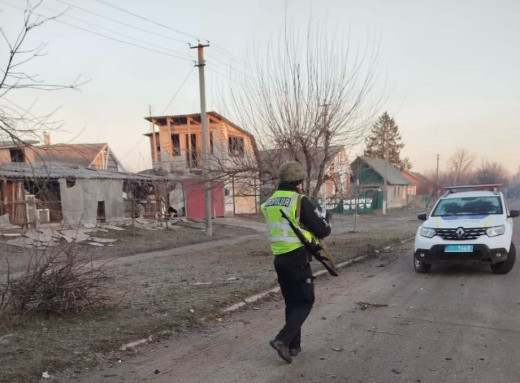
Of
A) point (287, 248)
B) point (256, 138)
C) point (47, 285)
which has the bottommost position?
point (47, 285)

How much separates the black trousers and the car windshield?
20.3 feet

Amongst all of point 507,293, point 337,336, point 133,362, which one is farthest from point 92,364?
point 507,293

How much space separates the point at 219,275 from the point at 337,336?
4.19 meters

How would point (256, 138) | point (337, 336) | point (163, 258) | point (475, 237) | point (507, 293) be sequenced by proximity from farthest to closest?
point (163, 258) < point (256, 138) < point (475, 237) < point (507, 293) < point (337, 336)

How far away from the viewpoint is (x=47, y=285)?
5258mm

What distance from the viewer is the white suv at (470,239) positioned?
26.1 ft

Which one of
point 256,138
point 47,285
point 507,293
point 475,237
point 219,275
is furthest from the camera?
point 256,138

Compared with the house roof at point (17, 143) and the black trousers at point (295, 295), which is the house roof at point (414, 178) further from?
the house roof at point (17, 143)

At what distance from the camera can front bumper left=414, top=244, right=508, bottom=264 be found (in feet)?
25.9

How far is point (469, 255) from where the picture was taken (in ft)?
26.3

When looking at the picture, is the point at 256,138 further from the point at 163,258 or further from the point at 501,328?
the point at 501,328

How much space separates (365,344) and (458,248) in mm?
4359

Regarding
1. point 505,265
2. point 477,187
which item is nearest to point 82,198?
point 477,187

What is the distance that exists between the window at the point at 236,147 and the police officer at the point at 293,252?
23.6 ft
